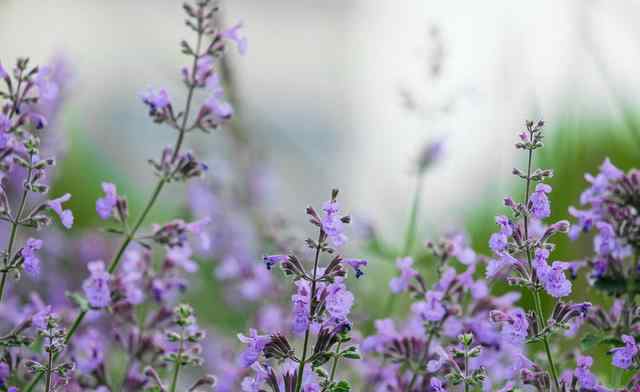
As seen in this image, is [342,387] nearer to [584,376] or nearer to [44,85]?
[584,376]

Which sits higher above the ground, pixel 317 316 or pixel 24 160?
pixel 24 160

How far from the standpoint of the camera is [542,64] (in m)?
2.55

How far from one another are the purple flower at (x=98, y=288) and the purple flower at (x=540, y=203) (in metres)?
0.51

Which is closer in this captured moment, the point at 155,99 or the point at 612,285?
the point at 612,285

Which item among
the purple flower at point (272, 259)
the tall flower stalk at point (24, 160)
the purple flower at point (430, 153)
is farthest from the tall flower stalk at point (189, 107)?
the purple flower at point (430, 153)

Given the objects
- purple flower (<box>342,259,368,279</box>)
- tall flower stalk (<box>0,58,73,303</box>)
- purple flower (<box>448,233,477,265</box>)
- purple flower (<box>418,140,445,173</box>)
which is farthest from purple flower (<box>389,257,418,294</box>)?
purple flower (<box>418,140,445,173</box>)

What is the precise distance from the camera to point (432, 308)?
3.75ft

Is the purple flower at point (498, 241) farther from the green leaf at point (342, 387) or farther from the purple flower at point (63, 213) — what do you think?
the purple flower at point (63, 213)

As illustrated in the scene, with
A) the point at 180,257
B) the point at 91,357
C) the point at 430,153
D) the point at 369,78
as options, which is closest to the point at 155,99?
the point at 180,257

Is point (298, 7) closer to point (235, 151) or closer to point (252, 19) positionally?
point (252, 19)

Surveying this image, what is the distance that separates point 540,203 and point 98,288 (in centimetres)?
54

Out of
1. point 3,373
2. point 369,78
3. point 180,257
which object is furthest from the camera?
point 369,78

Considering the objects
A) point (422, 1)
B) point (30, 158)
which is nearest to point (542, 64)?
point (30, 158)

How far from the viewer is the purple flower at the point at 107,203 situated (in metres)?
1.18
